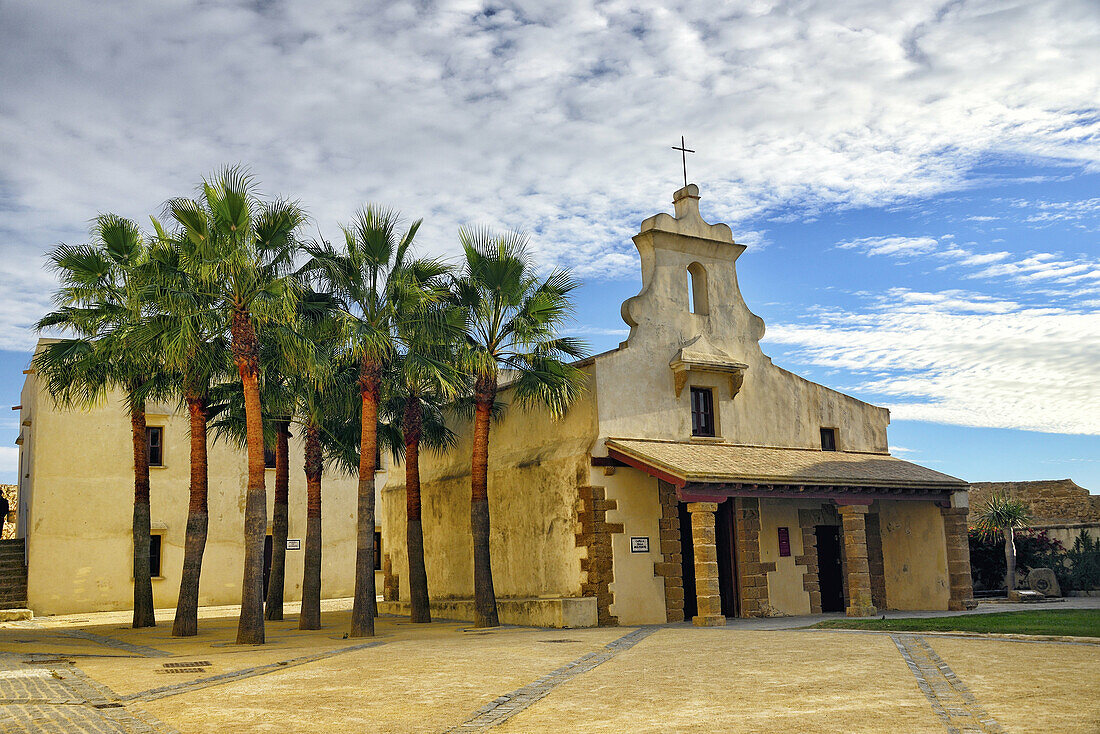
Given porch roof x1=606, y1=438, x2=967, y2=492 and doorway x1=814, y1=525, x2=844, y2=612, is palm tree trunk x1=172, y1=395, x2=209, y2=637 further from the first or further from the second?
doorway x1=814, y1=525, x2=844, y2=612

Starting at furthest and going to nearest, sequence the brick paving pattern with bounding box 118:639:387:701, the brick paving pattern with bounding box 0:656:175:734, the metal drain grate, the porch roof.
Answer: the porch roof
the metal drain grate
the brick paving pattern with bounding box 118:639:387:701
the brick paving pattern with bounding box 0:656:175:734

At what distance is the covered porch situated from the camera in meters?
18.6

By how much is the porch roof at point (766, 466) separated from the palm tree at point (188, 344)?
8036mm

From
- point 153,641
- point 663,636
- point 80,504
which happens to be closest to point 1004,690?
point 663,636

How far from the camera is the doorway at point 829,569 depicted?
23125 millimetres

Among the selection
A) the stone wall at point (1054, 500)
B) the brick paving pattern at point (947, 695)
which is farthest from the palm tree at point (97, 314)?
the stone wall at point (1054, 500)

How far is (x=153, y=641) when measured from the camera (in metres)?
17.7

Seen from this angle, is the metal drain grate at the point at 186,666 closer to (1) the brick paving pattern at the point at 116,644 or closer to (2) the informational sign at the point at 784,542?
(1) the brick paving pattern at the point at 116,644

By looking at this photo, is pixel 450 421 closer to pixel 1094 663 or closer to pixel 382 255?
pixel 382 255

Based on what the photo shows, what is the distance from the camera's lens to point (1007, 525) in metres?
24.9

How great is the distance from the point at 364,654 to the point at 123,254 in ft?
33.8

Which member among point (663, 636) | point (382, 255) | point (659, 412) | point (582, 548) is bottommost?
point (663, 636)

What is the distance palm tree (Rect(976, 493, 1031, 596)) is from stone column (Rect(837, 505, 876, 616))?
22.2 ft

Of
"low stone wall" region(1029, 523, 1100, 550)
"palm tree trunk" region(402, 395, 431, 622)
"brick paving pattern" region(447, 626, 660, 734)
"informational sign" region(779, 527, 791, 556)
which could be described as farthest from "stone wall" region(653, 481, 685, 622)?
"low stone wall" region(1029, 523, 1100, 550)
